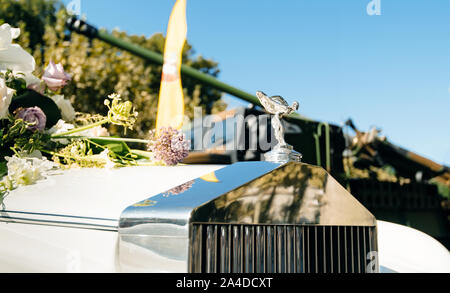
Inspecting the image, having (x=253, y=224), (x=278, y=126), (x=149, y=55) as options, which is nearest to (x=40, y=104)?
(x=278, y=126)

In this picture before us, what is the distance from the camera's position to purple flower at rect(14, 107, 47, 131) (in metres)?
1.51

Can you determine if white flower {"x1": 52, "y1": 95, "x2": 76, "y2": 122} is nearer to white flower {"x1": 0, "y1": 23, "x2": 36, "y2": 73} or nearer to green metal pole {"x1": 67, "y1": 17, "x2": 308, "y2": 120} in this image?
white flower {"x1": 0, "y1": 23, "x2": 36, "y2": 73}

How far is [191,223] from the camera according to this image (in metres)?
0.96

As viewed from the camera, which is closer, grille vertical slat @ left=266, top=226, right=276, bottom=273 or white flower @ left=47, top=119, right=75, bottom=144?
grille vertical slat @ left=266, top=226, right=276, bottom=273

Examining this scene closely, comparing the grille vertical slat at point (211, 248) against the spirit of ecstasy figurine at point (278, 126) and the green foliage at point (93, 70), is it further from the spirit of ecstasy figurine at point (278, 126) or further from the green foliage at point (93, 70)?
the green foliage at point (93, 70)

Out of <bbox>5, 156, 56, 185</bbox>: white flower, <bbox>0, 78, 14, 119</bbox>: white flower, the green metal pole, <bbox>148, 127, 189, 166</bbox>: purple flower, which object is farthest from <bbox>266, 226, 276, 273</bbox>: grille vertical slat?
the green metal pole

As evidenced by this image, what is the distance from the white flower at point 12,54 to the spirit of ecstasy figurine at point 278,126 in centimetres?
100

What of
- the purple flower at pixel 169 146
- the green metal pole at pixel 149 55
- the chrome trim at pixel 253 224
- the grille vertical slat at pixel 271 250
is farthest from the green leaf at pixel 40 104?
the green metal pole at pixel 149 55

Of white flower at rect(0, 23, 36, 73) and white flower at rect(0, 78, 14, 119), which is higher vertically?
white flower at rect(0, 23, 36, 73)

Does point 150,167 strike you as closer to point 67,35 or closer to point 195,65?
point 67,35

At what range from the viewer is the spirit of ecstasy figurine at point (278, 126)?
4.29 feet

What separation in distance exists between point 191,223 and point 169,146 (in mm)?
655

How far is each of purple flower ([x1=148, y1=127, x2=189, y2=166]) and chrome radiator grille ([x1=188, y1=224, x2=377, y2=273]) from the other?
A: 60 cm
